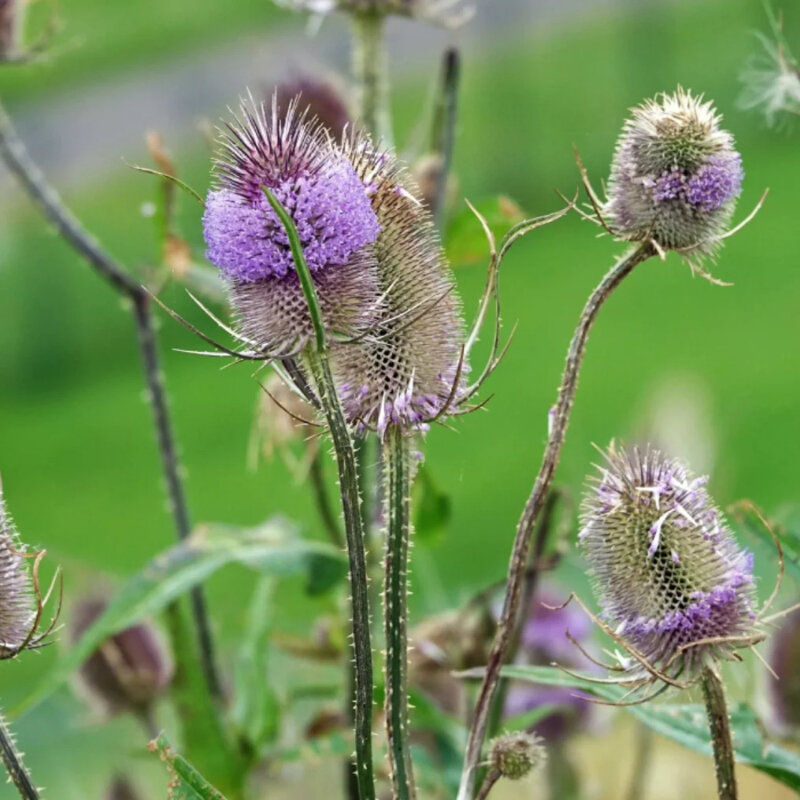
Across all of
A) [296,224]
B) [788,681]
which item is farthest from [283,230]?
[788,681]

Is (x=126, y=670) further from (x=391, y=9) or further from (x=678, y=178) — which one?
(x=678, y=178)

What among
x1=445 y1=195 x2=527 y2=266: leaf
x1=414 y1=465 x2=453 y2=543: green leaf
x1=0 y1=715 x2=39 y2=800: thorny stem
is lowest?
x1=0 y1=715 x2=39 y2=800: thorny stem

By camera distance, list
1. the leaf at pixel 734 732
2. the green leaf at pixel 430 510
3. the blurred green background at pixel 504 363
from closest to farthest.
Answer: the leaf at pixel 734 732, the green leaf at pixel 430 510, the blurred green background at pixel 504 363

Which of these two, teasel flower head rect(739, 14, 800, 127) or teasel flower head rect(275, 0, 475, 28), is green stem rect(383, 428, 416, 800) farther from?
teasel flower head rect(275, 0, 475, 28)

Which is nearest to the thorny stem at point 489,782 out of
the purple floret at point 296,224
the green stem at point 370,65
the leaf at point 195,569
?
the purple floret at point 296,224

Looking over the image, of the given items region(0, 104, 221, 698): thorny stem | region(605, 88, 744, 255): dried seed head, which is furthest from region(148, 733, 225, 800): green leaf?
region(0, 104, 221, 698): thorny stem

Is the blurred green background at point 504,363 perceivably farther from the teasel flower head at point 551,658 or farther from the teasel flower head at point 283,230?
the teasel flower head at point 283,230
